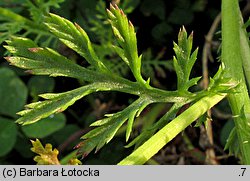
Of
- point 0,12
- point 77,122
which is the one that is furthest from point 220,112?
point 0,12

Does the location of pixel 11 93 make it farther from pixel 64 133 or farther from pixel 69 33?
pixel 69 33

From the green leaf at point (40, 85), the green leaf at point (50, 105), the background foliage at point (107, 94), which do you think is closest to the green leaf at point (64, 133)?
the background foliage at point (107, 94)

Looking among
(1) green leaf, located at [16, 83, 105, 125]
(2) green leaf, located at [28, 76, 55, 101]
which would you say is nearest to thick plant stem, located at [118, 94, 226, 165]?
(1) green leaf, located at [16, 83, 105, 125]

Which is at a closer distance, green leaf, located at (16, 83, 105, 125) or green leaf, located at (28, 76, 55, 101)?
green leaf, located at (16, 83, 105, 125)

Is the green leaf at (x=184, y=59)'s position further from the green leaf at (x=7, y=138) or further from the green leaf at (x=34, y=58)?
the green leaf at (x=7, y=138)

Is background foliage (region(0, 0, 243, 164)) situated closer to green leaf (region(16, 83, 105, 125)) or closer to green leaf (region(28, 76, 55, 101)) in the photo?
green leaf (region(28, 76, 55, 101))
